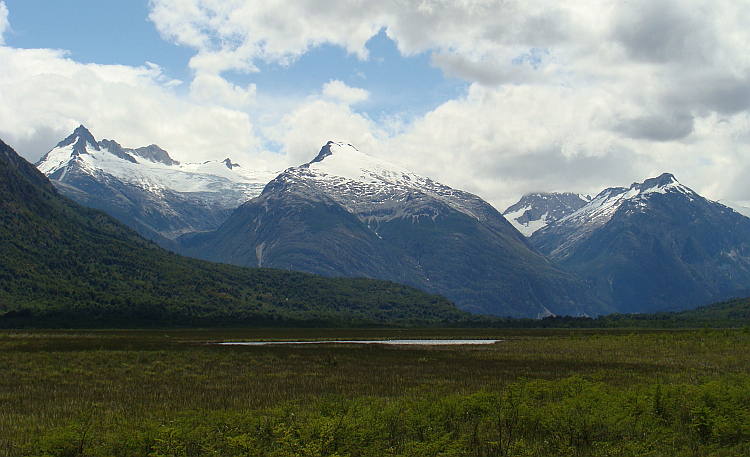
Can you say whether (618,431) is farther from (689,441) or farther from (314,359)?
(314,359)

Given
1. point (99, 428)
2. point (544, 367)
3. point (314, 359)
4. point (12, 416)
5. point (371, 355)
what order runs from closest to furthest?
1. point (99, 428)
2. point (12, 416)
3. point (544, 367)
4. point (314, 359)
5. point (371, 355)

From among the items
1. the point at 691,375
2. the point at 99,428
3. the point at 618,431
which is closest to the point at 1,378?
the point at 99,428

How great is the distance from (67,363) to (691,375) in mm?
64703

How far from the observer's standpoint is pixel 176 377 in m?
57.2

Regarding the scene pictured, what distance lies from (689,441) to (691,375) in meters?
28.8

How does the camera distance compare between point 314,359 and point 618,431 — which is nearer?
point 618,431

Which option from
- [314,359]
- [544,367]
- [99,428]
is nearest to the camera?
[99,428]

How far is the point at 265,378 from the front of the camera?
56.8m

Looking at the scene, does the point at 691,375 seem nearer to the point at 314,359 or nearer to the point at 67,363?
the point at 314,359

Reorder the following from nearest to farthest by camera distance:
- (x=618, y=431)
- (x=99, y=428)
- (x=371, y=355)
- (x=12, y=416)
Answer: (x=618, y=431)
(x=99, y=428)
(x=12, y=416)
(x=371, y=355)

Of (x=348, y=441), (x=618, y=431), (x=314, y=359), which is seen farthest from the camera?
(x=314, y=359)

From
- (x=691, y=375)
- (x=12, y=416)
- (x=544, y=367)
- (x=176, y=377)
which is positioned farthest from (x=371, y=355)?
(x=12, y=416)

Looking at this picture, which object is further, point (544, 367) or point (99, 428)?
point (544, 367)

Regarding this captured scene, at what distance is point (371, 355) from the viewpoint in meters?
84.6
